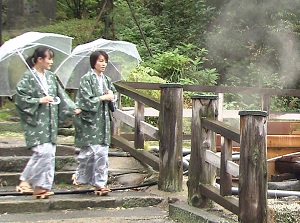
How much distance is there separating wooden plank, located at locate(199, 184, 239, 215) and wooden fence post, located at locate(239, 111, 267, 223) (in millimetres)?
218

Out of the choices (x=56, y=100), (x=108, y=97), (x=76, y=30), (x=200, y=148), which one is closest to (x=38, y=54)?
(x=56, y=100)

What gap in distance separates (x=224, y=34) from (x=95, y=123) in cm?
1103

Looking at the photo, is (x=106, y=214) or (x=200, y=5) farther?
(x=200, y=5)

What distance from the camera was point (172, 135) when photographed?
5.62 metres

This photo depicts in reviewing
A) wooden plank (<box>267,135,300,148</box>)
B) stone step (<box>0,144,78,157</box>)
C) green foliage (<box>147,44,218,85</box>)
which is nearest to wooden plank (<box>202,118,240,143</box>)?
stone step (<box>0,144,78,157</box>)

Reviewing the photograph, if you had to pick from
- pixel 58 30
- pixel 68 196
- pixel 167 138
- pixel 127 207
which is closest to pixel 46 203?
pixel 68 196

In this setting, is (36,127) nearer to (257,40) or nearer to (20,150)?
(20,150)

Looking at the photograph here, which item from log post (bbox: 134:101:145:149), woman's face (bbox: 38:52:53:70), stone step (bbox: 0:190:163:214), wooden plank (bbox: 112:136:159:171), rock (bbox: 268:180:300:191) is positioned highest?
woman's face (bbox: 38:52:53:70)

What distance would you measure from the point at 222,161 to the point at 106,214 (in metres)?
1.40

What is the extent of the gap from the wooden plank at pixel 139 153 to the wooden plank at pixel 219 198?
1.16 m

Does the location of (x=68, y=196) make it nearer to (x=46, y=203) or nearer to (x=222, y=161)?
(x=46, y=203)

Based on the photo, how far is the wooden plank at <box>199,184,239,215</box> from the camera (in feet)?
14.2

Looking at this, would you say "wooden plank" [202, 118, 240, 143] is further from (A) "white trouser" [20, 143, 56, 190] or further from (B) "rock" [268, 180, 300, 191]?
(B) "rock" [268, 180, 300, 191]

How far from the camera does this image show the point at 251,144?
4.06 meters
